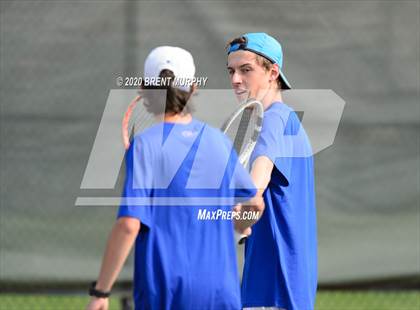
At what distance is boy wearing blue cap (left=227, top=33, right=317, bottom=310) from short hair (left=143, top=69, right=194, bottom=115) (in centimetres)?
52

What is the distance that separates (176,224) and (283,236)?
746mm

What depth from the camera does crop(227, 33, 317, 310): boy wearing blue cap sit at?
3.52 m

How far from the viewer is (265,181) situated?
11.2 ft

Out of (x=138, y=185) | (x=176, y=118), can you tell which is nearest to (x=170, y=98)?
(x=176, y=118)

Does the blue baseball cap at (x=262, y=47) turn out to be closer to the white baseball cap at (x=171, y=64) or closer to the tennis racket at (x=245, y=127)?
the tennis racket at (x=245, y=127)

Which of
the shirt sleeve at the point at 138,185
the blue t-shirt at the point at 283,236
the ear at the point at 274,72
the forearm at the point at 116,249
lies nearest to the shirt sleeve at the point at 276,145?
the blue t-shirt at the point at 283,236

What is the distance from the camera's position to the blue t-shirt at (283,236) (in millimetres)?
3557

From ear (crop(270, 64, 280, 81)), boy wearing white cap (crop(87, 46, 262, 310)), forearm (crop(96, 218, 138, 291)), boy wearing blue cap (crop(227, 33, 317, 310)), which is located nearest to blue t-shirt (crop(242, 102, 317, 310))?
boy wearing blue cap (crop(227, 33, 317, 310))

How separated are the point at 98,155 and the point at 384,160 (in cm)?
181

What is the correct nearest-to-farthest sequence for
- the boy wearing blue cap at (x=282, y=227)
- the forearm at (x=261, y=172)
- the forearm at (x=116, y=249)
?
the forearm at (x=116, y=249) → the forearm at (x=261, y=172) → the boy wearing blue cap at (x=282, y=227)

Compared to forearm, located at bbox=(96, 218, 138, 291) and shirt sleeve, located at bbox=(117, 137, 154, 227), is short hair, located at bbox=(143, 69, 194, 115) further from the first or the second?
forearm, located at bbox=(96, 218, 138, 291)

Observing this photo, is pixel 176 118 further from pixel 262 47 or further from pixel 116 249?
pixel 262 47

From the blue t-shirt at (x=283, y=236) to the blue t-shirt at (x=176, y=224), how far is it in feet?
1.72

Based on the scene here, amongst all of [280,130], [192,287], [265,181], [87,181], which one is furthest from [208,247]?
[87,181]
